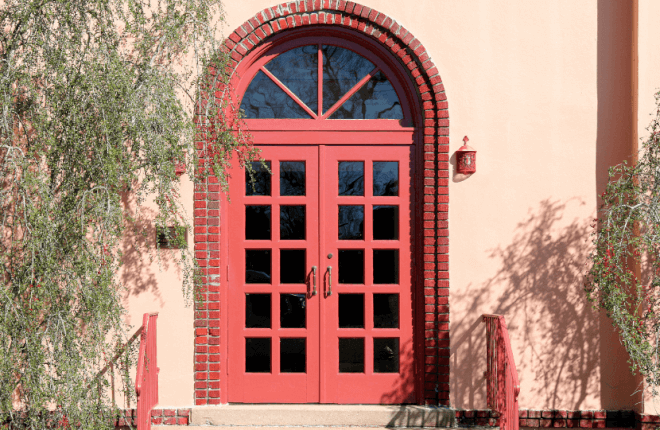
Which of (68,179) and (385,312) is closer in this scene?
(68,179)

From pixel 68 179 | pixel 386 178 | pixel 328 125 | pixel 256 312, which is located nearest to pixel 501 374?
pixel 386 178

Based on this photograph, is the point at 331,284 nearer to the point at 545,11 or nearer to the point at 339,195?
the point at 339,195

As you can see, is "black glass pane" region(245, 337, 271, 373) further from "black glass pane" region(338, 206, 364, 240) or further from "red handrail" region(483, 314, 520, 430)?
"red handrail" region(483, 314, 520, 430)

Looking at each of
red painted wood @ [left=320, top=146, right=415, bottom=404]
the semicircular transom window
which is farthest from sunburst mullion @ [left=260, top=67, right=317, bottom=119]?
red painted wood @ [left=320, top=146, right=415, bottom=404]

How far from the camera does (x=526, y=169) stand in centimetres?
461

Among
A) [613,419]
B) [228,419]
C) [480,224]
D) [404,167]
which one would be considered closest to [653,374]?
[613,419]

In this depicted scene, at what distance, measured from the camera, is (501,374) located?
13.7 ft

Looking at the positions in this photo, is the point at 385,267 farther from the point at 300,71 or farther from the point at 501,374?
the point at 300,71

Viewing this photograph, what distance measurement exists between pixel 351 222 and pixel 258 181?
2.90 feet

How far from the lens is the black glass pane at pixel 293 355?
4613 mm

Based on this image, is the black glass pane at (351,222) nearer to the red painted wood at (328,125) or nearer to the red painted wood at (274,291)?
the red painted wood at (274,291)

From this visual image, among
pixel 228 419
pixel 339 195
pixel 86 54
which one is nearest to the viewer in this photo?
pixel 86 54

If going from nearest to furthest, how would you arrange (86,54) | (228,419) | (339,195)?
(86,54)
(228,419)
(339,195)

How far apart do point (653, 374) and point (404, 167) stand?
2581 mm
